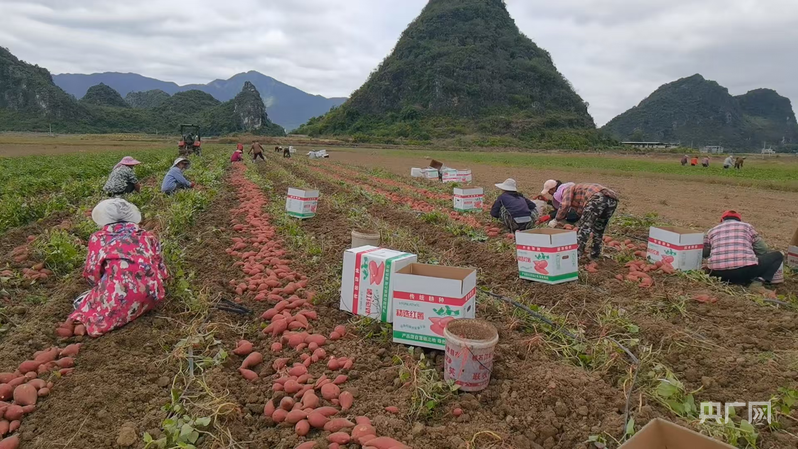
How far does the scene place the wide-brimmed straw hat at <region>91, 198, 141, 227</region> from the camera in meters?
3.99

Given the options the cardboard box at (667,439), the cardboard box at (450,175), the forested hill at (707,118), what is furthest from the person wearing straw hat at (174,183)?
the forested hill at (707,118)

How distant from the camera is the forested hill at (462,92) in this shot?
7125 centimetres

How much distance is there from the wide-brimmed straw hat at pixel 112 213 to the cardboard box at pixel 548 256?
12.7 feet

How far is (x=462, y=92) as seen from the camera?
3051 inches

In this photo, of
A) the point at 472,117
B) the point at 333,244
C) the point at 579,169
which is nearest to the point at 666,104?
the point at 472,117

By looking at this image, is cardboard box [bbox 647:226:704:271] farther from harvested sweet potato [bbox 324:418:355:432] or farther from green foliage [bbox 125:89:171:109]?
green foliage [bbox 125:89:171:109]

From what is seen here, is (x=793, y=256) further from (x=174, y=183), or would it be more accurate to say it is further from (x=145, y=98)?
(x=145, y=98)

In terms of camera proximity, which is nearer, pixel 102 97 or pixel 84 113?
pixel 84 113

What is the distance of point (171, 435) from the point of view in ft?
8.00

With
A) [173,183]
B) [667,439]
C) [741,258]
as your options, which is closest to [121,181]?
[173,183]

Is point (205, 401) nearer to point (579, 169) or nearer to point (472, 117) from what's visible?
point (579, 169)

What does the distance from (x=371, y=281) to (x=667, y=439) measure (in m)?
2.38

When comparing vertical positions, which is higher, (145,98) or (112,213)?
(145,98)

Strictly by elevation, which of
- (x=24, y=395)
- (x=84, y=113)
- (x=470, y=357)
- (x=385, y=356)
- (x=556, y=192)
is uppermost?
(x=84, y=113)
